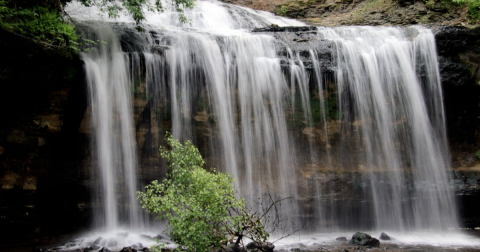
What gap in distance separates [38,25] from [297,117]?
24.1ft

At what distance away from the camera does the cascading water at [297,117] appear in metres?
9.80

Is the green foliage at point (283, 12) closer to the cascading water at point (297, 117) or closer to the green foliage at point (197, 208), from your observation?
the cascading water at point (297, 117)

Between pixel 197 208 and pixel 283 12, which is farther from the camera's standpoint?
pixel 283 12

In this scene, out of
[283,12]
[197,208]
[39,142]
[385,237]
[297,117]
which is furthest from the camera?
[283,12]

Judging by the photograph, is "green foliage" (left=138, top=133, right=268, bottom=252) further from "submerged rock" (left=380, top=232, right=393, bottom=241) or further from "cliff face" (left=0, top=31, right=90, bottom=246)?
"submerged rock" (left=380, top=232, right=393, bottom=241)

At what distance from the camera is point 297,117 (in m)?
10.9

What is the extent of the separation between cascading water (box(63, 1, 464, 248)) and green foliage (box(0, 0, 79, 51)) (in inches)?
44.2

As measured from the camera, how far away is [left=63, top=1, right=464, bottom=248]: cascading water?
9.80 m

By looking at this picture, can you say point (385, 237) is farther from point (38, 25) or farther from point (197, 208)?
point (38, 25)

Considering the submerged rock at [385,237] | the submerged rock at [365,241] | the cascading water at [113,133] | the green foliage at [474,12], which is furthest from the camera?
the green foliage at [474,12]

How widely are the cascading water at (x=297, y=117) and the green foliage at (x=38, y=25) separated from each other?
3.68 ft

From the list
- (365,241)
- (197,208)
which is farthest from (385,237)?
(197,208)

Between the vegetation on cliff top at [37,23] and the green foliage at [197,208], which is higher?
the vegetation on cliff top at [37,23]

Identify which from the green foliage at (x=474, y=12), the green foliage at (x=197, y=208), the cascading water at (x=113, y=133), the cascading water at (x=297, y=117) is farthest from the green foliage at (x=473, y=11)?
the cascading water at (x=113, y=133)
